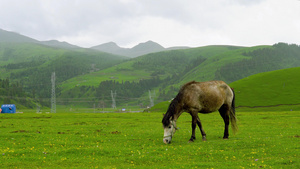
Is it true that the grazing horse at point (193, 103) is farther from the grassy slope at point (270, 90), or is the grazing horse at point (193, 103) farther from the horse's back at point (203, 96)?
the grassy slope at point (270, 90)

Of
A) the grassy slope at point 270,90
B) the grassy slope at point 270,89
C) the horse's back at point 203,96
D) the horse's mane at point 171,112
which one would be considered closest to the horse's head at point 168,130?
the horse's mane at point 171,112

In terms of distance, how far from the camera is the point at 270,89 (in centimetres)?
13375

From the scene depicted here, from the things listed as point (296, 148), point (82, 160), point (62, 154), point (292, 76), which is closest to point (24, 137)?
point (62, 154)

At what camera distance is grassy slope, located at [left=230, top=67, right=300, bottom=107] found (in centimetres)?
11656

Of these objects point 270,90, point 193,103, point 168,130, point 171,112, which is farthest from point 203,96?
point 270,90

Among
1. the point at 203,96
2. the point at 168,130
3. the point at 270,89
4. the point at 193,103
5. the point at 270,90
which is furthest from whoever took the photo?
the point at 270,89

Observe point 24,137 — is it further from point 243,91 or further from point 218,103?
point 243,91

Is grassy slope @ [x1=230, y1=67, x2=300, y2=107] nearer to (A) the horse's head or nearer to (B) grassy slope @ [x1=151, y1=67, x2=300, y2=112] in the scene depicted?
(B) grassy slope @ [x1=151, y1=67, x2=300, y2=112]

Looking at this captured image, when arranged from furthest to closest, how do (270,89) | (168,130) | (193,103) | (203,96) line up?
1. (270,89)
2. (203,96)
3. (193,103)
4. (168,130)

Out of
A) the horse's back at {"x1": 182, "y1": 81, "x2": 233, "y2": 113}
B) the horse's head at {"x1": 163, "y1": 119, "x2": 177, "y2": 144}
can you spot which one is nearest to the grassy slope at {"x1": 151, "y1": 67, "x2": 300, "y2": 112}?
the horse's back at {"x1": 182, "y1": 81, "x2": 233, "y2": 113}

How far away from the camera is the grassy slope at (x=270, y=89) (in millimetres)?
116562

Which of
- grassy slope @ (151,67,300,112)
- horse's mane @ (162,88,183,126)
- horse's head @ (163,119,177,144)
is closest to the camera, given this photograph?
horse's head @ (163,119,177,144)

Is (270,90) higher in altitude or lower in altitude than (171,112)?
higher

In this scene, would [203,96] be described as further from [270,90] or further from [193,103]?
[270,90]
